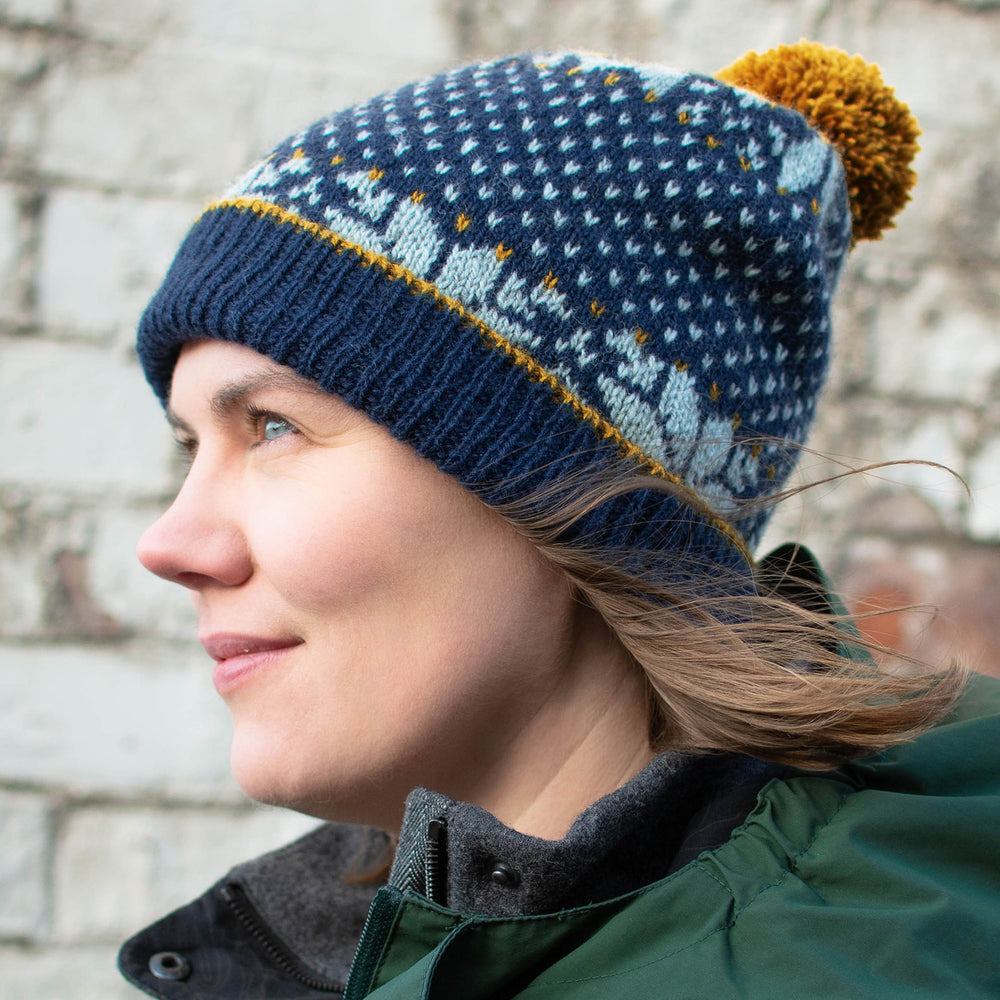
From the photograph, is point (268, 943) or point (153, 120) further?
point (153, 120)

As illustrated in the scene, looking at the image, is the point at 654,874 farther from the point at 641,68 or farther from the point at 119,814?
the point at 119,814

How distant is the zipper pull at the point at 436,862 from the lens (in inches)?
39.3

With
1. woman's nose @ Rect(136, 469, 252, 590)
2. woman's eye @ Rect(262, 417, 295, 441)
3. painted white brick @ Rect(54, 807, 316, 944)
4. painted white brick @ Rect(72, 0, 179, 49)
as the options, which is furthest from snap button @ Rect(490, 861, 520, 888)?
painted white brick @ Rect(72, 0, 179, 49)

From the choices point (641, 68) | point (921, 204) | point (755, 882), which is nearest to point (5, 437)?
point (641, 68)

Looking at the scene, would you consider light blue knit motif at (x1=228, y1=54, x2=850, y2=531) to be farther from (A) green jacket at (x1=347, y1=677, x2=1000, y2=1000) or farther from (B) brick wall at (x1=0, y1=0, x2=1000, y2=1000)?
(B) brick wall at (x1=0, y1=0, x2=1000, y2=1000)

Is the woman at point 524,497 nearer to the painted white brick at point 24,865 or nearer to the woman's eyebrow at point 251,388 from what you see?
the woman's eyebrow at point 251,388

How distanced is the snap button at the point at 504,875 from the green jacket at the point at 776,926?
0.29 feet

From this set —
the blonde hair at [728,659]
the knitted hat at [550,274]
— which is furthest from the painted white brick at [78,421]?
the blonde hair at [728,659]

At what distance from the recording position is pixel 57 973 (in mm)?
1935

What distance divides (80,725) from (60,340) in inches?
31.8

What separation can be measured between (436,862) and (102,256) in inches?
60.4

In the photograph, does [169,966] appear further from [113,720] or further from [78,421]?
[78,421]

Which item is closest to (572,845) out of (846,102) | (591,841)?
(591,841)

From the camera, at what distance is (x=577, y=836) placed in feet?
3.22
